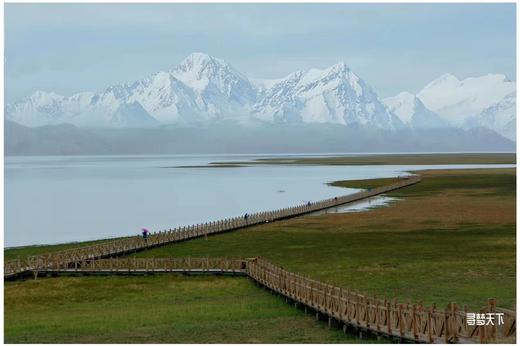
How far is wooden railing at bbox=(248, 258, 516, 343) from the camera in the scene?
110 feet

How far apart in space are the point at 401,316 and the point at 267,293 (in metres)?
17.0

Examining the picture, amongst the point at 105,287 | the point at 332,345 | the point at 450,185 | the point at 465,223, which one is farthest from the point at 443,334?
the point at 450,185

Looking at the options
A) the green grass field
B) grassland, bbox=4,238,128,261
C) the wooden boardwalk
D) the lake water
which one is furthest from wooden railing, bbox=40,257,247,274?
the lake water

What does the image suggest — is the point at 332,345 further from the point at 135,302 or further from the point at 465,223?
the point at 465,223

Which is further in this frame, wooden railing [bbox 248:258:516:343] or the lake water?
the lake water

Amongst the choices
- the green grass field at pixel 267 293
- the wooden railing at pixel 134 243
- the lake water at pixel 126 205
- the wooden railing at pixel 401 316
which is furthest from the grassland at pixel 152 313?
the lake water at pixel 126 205

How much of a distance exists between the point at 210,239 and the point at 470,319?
2036 inches

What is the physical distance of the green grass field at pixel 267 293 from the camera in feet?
138

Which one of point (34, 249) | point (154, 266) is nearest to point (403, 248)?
point (154, 266)

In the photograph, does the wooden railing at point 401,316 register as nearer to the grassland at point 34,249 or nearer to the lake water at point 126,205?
the grassland at point 34,249

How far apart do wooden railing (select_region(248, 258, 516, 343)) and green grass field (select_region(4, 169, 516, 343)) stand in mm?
1300

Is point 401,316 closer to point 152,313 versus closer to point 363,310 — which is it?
point 363,310

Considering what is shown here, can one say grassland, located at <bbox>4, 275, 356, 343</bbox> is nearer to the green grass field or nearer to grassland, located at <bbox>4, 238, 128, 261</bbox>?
the green grass field

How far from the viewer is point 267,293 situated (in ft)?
172
